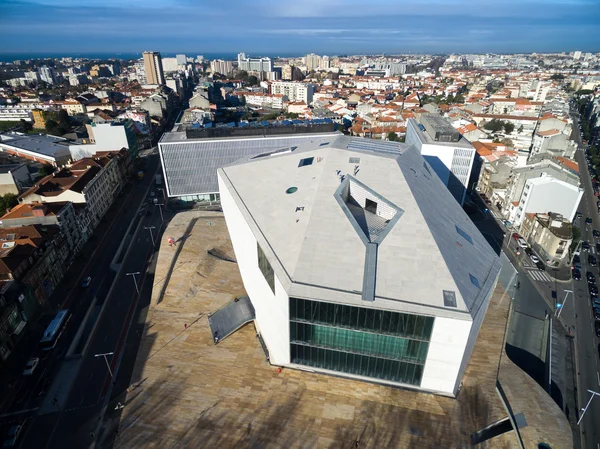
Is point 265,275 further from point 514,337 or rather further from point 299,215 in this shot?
point 514,337

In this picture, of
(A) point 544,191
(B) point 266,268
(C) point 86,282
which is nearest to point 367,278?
(B) point 266,268

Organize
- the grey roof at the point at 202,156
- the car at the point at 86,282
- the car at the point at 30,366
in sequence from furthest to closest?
the grey roof at the point at 202,156, the car at the point at 86,282, the car at the point at 30,366

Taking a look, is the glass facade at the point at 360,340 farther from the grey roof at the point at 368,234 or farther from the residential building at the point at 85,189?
the residential building at the point at 85,189

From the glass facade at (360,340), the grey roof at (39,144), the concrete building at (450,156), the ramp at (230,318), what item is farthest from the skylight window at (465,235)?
the grey roof at (39,144)

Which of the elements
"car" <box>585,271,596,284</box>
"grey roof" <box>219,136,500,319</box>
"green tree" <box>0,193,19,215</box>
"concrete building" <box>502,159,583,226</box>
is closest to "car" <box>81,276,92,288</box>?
"grey roof" <box>219,136,500,319</box>

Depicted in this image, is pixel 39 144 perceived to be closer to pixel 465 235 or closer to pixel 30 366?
pixel 30 366

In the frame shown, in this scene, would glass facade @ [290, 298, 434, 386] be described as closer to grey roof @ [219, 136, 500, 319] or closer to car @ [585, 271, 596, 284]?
grey roof @ [219, 136, 500, 319]
